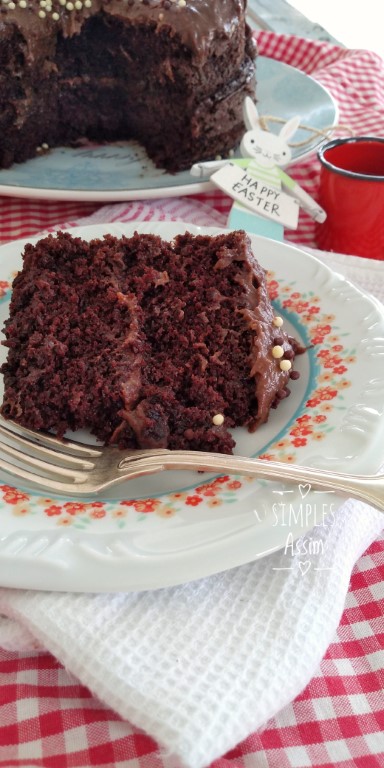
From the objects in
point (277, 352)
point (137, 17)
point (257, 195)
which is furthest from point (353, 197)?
point (137, 17)

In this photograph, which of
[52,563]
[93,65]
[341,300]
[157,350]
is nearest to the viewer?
[52,563]

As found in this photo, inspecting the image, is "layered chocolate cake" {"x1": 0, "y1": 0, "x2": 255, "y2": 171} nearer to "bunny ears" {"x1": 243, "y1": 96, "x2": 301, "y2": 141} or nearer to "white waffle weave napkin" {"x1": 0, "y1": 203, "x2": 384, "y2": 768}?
"bunny ears" {"x1": 243, "y1": 96, "x2": 301, "y2": 141}

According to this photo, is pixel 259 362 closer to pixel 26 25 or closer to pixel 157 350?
pixel 157 350

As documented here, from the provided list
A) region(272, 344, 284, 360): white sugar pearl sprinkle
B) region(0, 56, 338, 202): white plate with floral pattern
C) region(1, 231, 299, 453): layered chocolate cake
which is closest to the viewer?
region(1, 231, 299, 453): layered chocolate cake

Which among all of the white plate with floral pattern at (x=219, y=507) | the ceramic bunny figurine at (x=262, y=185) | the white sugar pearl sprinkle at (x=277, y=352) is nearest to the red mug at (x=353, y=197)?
the ceramic bunny figurine at (x=262, y=185)

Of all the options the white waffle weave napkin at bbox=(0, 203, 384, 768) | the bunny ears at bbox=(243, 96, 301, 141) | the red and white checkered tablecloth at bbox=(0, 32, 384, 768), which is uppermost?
the bunny ears at bbox=(243, 96, 301, 141)

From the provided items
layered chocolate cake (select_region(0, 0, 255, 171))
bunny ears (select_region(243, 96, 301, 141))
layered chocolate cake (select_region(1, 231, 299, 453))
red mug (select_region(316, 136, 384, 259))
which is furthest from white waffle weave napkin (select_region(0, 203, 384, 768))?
layered chocolate cake (select_region(0, 0, 255, 171))

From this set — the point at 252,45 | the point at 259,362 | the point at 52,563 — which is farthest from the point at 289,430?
the point at 252,45
